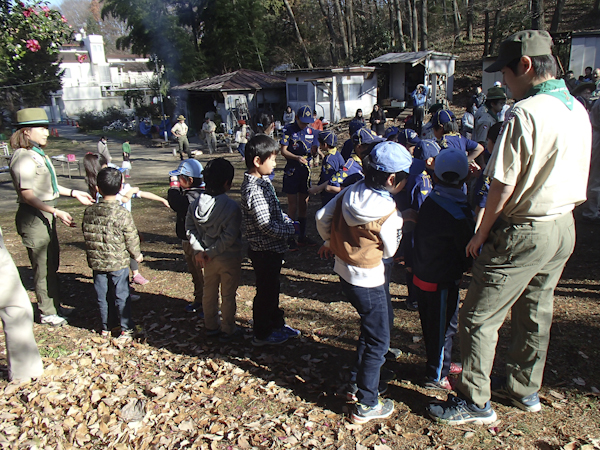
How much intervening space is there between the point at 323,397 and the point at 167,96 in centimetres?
4042

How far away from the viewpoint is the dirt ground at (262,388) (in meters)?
3.04

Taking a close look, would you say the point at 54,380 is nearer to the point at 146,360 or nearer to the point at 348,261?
the point at 146,360

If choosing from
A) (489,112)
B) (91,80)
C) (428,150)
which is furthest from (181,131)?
(91,80)

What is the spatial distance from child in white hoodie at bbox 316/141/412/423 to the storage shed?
24.9 meters

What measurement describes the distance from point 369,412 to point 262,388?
38.3 inches

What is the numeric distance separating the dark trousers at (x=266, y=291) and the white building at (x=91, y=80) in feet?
177

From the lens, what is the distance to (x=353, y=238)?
9.84ft

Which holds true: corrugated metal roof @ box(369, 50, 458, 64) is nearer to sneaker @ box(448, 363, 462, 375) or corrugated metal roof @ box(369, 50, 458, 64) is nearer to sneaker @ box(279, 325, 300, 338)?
sneaker @ box(279, 325, 300, 338)

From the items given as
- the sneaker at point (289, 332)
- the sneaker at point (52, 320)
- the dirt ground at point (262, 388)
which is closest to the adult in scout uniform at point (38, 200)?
the sneaker at point (52, 320)

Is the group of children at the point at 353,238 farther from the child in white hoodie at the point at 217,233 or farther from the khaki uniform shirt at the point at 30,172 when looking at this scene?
the khaki uniform shirt at the point at 30,172

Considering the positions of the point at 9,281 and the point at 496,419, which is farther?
the point at 9,281

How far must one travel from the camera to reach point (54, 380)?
12.7ft

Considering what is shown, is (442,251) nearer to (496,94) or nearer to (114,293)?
(114,293)

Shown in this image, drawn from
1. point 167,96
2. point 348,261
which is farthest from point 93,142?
point 348,261
